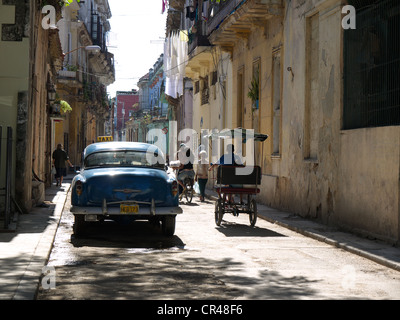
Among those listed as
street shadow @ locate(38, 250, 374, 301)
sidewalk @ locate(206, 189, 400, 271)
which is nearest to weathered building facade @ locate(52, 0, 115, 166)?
sidewalk @ locate(206, 189, 400, 271)

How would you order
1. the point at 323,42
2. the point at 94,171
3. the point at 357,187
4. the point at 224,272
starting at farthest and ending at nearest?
the point at 323,42 → the point at 357,187 → the point at 94,171 → the point at 224,272

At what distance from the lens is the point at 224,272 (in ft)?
27.4

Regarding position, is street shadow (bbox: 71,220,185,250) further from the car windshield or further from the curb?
the car windshield

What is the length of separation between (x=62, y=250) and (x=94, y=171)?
1963 mm

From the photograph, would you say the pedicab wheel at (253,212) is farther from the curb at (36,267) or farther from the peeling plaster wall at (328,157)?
the curb at (36,267)

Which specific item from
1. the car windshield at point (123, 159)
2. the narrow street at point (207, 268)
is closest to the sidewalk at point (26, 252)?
the narrow street at point (207, 268)

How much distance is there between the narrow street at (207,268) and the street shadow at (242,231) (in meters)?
0.02

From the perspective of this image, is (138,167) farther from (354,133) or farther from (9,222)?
(354,133)

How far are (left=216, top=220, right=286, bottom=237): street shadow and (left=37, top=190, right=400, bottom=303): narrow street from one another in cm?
2

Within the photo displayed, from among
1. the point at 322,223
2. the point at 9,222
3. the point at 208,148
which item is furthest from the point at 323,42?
the point at 208,148

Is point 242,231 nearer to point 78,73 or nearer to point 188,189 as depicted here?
point 188,189

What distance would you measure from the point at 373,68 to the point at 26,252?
22.0ft

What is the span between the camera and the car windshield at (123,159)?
12352mm

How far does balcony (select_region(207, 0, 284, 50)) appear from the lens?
19109 millimetres
